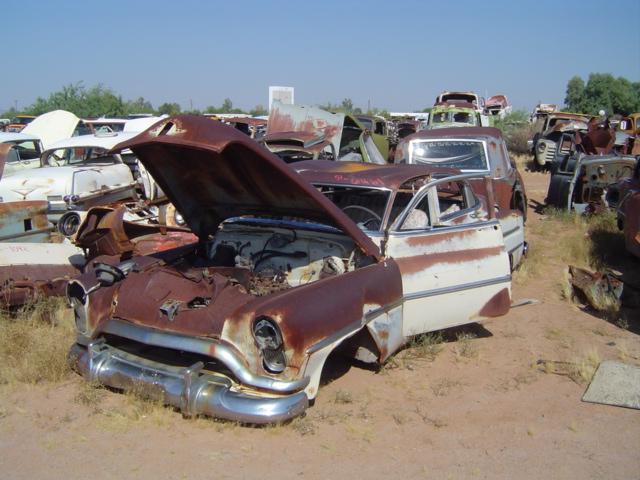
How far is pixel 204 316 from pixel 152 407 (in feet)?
2.23

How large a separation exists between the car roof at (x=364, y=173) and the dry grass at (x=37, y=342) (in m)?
2.53

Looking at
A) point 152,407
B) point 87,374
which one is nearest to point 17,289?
point 87,374

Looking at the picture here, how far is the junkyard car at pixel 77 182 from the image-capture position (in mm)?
9477

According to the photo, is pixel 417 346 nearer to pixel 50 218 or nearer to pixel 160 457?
Result: pixel 160 457

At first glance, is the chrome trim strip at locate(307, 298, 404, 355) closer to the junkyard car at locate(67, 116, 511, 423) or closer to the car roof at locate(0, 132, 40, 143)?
the junkyard car at locate(67, 116, 511, 423)

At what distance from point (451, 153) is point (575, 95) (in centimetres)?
4517

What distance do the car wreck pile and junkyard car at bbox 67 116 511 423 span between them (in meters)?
0.01

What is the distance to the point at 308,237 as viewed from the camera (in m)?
5.22

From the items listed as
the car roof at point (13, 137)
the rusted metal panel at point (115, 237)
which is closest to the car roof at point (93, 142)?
the car roof at point (13, 137)

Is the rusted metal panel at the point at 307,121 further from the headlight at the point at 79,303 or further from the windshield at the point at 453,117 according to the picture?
the windshield at the point at 453,117

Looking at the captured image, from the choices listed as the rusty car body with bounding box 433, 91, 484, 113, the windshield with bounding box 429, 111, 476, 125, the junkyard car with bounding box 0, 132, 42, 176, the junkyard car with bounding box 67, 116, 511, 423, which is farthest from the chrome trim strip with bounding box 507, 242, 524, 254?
the rusty car body with bounding box 433, 91, 484, 113

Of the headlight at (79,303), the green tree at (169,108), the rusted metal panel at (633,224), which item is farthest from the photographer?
the green tree at (169,108)

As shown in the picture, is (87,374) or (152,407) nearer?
(152,407)

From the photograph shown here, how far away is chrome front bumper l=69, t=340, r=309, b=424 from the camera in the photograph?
147 inches
